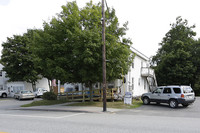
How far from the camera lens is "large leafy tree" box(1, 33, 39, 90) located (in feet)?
108

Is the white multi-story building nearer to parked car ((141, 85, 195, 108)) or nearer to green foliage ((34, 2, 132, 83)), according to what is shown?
parked car ((141, 85, 195, 108))

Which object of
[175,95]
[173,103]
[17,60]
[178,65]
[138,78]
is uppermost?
[17,60]

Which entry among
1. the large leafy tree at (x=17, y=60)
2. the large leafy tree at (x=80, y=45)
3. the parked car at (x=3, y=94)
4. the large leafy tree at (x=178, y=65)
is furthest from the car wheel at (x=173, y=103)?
the parked car at (x=3, y=94)

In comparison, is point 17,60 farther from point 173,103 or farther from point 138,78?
point 173,103

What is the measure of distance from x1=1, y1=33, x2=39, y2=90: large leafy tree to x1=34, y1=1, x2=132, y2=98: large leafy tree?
17.2m

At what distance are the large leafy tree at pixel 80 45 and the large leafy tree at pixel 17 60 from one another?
56.5ft

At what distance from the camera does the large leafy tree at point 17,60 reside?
32875mm

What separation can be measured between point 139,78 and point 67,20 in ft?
48.9

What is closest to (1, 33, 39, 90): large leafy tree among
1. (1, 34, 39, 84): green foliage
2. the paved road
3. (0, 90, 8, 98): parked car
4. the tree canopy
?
(1, 34, 39, 84): green foliage

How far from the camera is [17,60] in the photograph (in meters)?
32.8

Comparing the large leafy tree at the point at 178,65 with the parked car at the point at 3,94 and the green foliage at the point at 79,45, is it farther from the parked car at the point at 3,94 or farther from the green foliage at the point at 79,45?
the parked car at the point at 3,94

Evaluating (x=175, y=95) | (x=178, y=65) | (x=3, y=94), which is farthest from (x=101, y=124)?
(x=3, y=94)

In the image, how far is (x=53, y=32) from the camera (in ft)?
53.8

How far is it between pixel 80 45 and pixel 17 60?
2204cm
